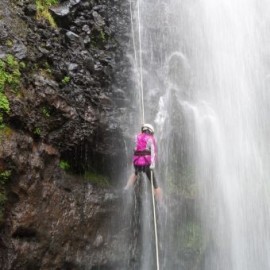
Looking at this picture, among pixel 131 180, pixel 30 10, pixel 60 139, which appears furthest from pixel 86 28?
pixel 131 180

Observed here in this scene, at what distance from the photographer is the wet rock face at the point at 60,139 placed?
777 cm

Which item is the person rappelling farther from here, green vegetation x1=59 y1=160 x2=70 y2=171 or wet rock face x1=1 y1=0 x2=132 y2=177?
green vegetation x1=59 y1=160 x2=70 y2=171

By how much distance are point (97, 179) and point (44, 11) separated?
4.71m

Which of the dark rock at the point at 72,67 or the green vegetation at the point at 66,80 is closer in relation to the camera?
the green vegetation at the point at 66,80

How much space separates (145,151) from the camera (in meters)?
8.91

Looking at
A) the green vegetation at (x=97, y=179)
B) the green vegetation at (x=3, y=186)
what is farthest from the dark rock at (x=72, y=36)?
the green vegetation at (x=3, y=186)

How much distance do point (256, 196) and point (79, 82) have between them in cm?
705

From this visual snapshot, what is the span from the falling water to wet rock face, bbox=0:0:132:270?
1.60 m

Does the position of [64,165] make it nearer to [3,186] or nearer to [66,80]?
[3,186]

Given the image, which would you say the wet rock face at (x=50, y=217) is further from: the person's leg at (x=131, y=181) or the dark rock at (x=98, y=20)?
the dark rock at (x=98, y=20)

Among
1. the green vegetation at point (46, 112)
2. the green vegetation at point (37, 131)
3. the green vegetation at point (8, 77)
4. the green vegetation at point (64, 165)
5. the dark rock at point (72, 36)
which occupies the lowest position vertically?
the green vegetation at point (64, 165)

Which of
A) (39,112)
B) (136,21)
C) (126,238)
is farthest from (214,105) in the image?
(39,112)

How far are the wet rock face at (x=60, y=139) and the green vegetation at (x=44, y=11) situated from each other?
0.63 ft

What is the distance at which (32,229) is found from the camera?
308 inches
